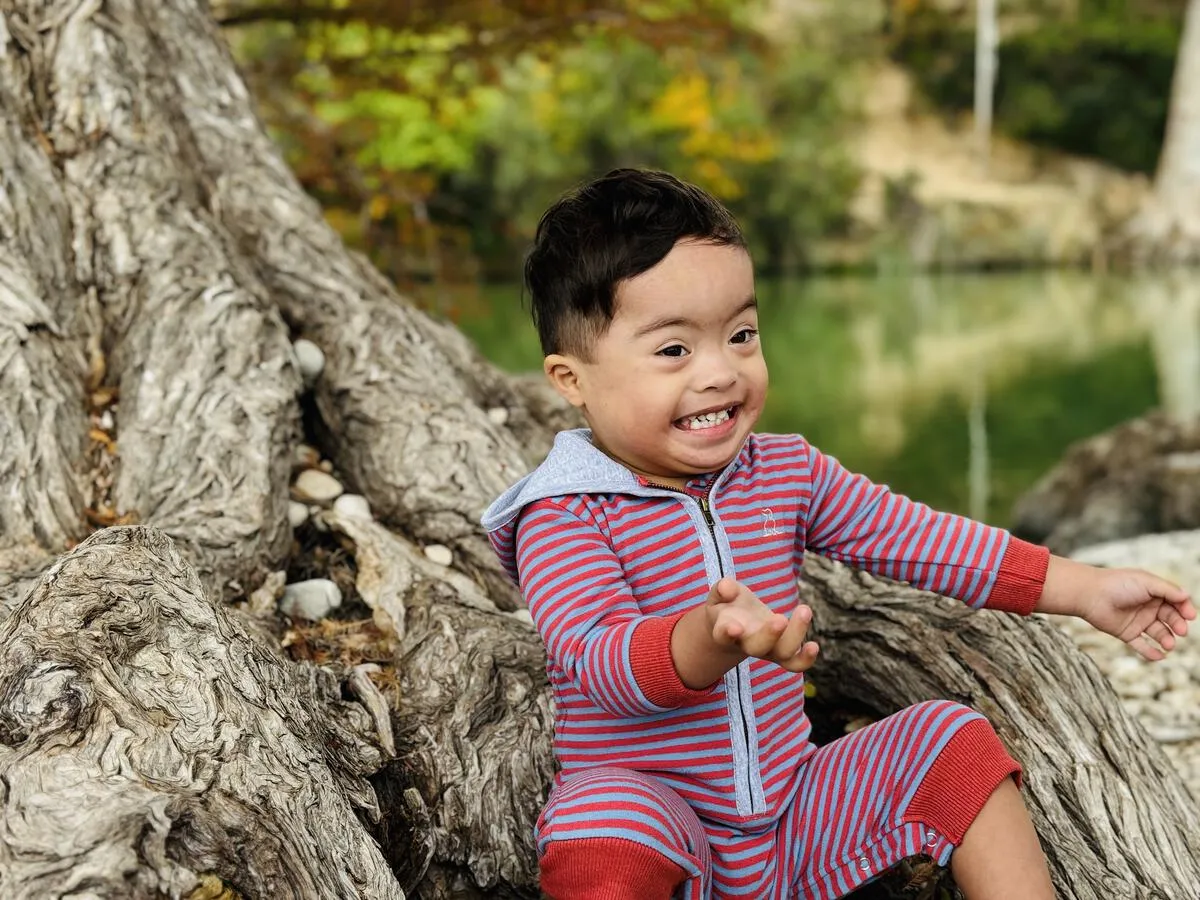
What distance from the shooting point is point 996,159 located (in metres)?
27.8

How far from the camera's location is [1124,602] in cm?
203

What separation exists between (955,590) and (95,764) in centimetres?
134

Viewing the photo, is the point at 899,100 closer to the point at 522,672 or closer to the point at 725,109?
the point at 725,109

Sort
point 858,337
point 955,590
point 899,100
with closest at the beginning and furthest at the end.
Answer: point 955,590
point 858,337
point 899,100

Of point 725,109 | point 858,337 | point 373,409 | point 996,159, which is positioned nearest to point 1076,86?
point 996,159

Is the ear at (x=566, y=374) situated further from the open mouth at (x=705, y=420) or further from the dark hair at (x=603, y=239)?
the open mouth at (x=705, y=420)

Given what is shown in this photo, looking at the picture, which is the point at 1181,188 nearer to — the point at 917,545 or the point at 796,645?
the point at 917,545

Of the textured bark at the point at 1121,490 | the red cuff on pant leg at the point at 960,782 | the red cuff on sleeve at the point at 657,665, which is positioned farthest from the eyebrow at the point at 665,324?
the textured bark at the point at 1121,490

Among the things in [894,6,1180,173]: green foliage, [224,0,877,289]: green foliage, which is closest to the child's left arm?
[224,0,877,289]: green foliage

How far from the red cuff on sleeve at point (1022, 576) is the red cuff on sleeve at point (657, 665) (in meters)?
0.65

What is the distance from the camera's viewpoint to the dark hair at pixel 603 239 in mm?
1921

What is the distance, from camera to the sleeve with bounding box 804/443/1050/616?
2068mm

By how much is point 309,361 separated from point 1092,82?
86.8 ft

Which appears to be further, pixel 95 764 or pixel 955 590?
pixel 955 590
